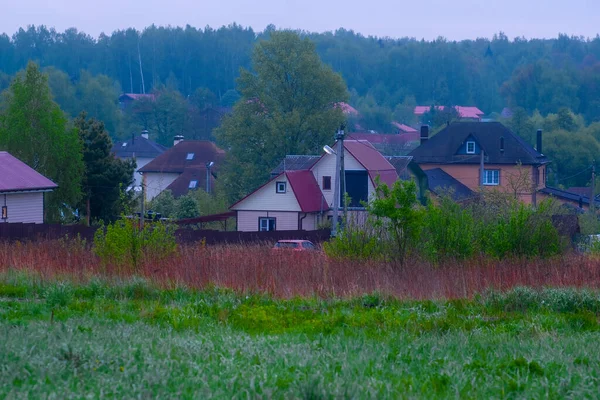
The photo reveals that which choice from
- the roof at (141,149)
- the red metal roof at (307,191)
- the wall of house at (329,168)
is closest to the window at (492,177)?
the wall of house at (329,168)

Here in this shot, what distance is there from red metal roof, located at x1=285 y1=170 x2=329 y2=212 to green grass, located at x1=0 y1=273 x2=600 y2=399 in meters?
25.1

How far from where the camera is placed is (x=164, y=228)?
17391 millimetres

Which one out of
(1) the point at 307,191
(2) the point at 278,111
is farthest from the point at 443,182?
(1) the point at 307,191

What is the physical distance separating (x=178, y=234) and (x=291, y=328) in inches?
703

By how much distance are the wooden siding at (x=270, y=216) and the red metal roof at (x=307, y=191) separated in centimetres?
76

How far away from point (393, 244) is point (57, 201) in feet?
75.4

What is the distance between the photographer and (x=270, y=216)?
1532 inches

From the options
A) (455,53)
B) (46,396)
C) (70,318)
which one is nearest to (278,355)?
(46,396)

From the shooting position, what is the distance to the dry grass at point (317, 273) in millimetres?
13812

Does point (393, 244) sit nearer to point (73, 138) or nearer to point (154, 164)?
point (73, 138)

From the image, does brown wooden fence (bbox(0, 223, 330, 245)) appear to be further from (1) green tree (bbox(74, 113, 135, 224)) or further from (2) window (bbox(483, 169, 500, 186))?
(2) window (bbox(483, 169, 500, 186))

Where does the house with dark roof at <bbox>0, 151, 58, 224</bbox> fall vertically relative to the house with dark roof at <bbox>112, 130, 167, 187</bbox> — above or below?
below

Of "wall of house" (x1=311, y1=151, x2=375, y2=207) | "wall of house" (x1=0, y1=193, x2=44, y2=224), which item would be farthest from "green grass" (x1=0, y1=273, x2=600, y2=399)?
"wall of house" (x1=311, y1=151, x2=375, y2=207)

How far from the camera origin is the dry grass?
45.3 ft
